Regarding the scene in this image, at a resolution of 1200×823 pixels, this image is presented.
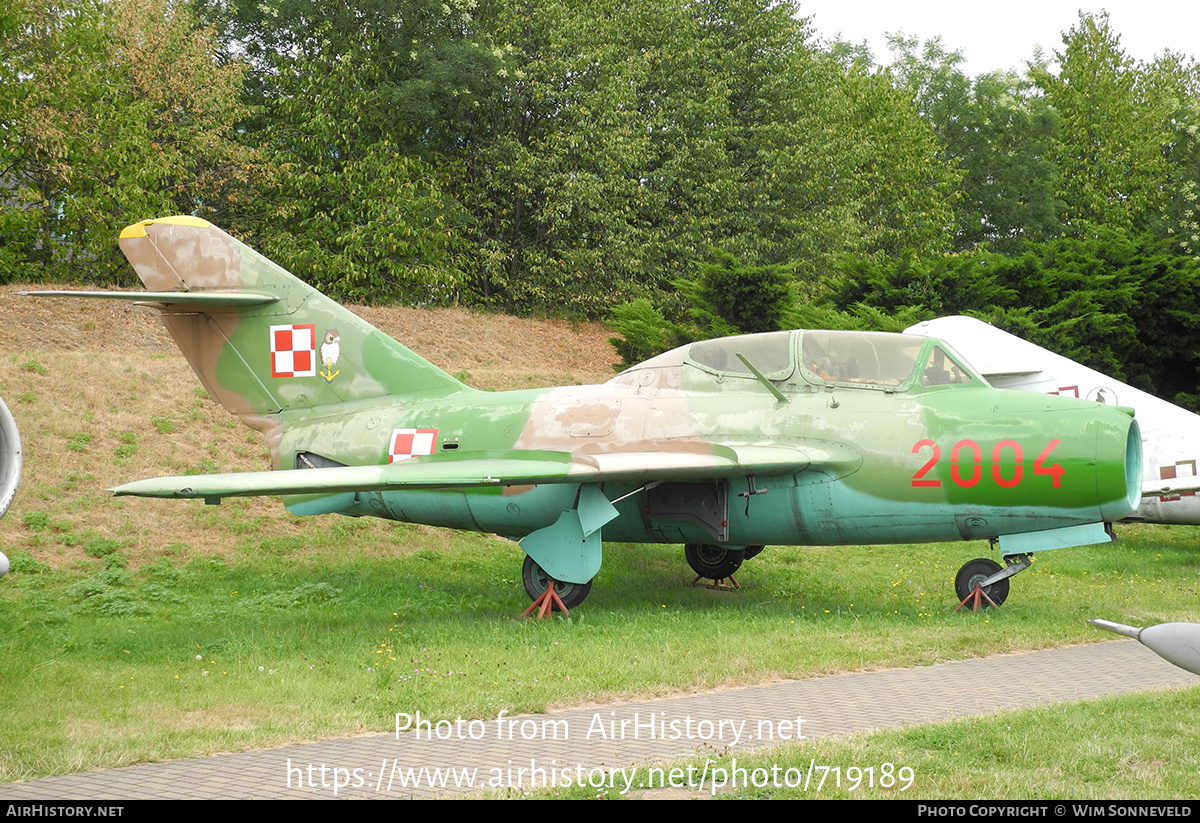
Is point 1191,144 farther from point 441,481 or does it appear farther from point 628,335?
point 441,481

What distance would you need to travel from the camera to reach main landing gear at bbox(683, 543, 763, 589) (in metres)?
13.7

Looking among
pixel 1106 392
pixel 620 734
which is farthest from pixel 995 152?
pixel 620 734

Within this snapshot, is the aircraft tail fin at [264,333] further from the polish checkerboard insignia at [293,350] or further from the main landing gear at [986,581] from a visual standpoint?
the main landing gear at [986,581]

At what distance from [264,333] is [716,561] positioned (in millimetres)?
6260

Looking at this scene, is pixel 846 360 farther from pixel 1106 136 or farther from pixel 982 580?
pixel 1106 136

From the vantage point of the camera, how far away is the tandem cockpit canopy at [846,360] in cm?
1145

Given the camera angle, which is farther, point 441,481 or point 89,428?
point 89,428

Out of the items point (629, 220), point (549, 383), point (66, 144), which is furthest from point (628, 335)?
point (66, 144)

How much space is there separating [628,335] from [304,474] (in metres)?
14.2

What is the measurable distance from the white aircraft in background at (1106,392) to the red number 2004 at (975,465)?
402 centimetres

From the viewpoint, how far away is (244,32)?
1326 inches

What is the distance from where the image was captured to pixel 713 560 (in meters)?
13.8

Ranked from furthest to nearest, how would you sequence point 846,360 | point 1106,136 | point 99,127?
1. point 1106,136
2. point 99,127
3. point 846,360

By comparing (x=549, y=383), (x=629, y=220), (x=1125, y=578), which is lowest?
(x=1125, y=578)
